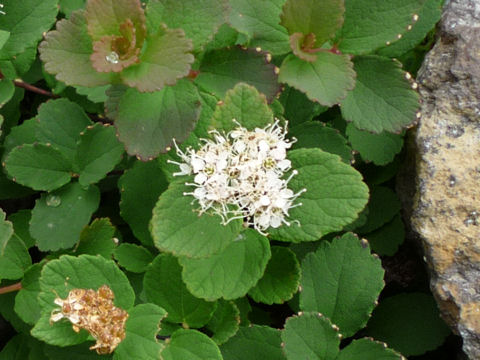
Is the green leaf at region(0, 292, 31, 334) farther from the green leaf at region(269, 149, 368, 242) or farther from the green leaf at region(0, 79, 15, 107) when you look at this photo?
the green leaf at region(269, 149, 368, 242)

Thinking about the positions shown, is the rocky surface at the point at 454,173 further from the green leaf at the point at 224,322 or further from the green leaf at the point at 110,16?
the green leaf at the point at 110,16

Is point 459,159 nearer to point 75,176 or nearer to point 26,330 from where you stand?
point 75,176

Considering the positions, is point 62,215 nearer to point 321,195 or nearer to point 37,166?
point 37,166

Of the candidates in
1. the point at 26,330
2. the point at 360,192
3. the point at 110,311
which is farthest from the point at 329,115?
the point at 26,330

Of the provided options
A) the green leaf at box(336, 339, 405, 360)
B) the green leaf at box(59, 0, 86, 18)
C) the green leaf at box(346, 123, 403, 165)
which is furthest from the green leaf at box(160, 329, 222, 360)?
the green leaf at box(59, 0, 86, 18)

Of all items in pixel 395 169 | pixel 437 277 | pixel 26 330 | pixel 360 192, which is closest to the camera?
pixel 360 192

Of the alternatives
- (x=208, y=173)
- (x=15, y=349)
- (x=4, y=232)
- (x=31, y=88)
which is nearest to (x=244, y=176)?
(x=208, y=173)
